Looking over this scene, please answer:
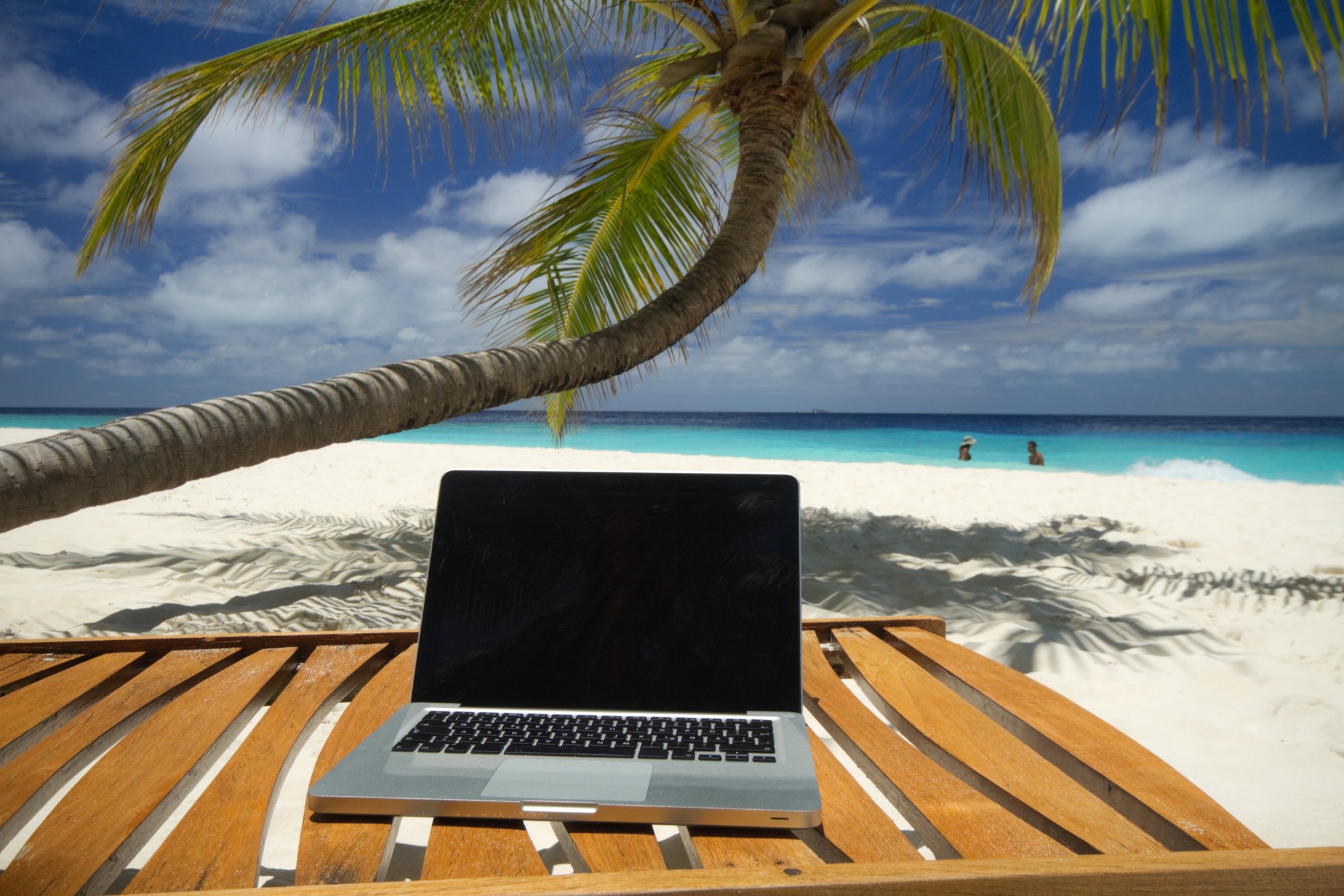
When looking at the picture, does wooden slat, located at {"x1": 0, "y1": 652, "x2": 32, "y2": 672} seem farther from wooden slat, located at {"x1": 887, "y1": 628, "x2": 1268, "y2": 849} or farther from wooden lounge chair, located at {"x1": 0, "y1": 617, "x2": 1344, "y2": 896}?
wooden slat, located at {"x1": 887, "y1": 628, "x2": 1268, "y2": 849}

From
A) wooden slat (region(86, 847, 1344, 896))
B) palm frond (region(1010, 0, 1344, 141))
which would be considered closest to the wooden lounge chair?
wooden slat (region(86, 847, 1344, 896))

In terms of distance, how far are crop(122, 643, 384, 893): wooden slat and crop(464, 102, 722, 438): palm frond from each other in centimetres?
273

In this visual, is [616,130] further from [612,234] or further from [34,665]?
[34,665]

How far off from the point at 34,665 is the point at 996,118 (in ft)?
12.5

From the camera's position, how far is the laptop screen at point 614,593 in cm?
99

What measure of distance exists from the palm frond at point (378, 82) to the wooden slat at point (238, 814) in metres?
2.09

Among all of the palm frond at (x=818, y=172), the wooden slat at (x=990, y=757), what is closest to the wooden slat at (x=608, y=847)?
the wooden slat at (x=990, y=757)

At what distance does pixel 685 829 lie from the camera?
73cm

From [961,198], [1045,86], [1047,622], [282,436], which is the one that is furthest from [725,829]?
[1045,86]

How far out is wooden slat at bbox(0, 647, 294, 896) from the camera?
2.21ft

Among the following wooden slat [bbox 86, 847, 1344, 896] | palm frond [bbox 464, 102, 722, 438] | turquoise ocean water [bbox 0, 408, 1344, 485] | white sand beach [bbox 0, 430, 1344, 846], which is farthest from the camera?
turquoise ocean water [bbox 0, 408, 1344, 485]

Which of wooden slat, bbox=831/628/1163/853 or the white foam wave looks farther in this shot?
the white foam wave

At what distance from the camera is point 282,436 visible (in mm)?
1425

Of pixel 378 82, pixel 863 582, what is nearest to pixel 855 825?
pixel 863 582
